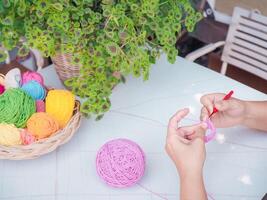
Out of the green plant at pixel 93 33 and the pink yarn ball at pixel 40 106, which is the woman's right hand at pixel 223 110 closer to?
the green plant at pixel 93 33

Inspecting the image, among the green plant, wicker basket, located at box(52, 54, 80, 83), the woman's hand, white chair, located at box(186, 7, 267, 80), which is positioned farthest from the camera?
white chair, located at box(186, 7, 267, 80)

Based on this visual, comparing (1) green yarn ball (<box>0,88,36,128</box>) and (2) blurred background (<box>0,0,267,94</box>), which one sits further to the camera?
(2) blurred background (<box>0,0,267,94</box>)

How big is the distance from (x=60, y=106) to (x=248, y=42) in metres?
0.97

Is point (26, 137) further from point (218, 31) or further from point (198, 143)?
point (218, 31)

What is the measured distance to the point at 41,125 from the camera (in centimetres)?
80

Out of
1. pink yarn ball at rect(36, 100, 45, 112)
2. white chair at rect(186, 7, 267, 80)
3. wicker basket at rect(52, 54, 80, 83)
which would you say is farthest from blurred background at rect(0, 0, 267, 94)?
pink yarn ball at rect(36, 100, 45, 112)

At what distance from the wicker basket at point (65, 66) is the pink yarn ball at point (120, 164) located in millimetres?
259

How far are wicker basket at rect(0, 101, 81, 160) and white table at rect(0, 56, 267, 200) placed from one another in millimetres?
57

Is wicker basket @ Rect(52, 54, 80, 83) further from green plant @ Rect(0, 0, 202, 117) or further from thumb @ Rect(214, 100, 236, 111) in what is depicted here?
thumb @ Rect(214, 100, 236, 111)

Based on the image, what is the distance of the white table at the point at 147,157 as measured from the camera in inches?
32.4

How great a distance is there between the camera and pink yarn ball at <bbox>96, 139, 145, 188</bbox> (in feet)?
2.60

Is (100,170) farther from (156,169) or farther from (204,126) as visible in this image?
(204,126)

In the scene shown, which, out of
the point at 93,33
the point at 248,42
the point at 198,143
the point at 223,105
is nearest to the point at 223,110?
the point at 223,105

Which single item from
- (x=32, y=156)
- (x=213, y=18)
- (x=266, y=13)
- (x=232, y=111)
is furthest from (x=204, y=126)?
(x=213, y=18)
